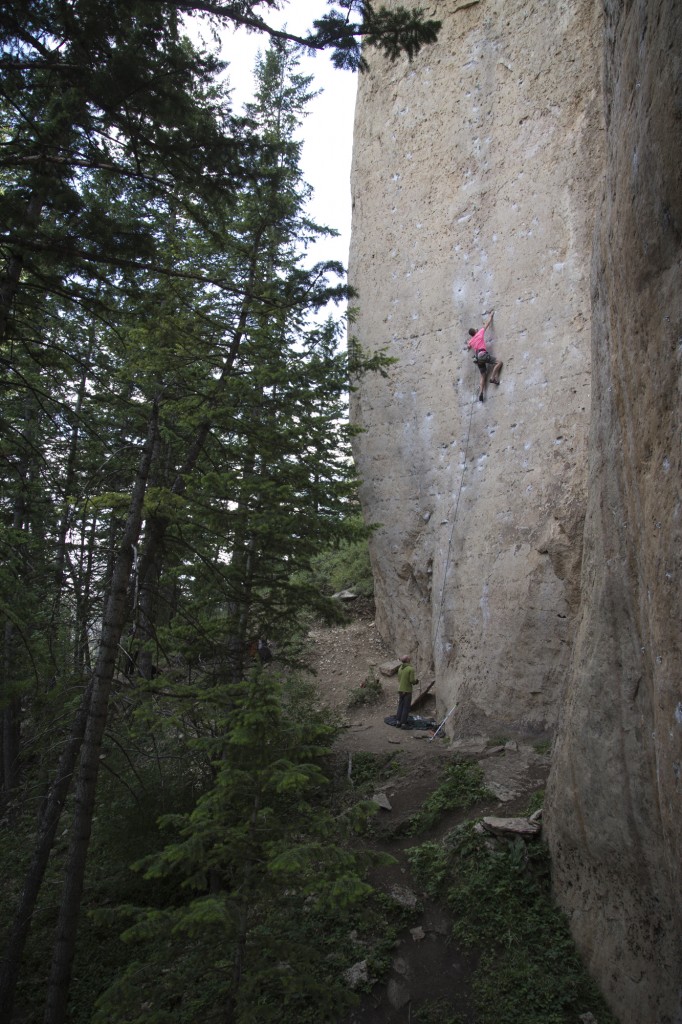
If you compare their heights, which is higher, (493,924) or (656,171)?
(656,171)

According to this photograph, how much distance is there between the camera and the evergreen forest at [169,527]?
5.74 meters

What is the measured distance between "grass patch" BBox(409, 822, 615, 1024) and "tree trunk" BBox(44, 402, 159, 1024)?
4094 millimetres

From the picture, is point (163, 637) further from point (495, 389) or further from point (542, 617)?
point (495, 389)

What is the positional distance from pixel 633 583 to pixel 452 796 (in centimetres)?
493

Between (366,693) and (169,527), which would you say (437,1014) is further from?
(366,693)

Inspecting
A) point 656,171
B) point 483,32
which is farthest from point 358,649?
point 483,32

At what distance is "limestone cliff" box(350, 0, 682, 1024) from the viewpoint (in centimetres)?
459

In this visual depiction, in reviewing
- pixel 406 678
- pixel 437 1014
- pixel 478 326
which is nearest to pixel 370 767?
pixel 406 678

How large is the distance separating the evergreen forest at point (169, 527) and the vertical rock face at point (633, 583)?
2.50 m

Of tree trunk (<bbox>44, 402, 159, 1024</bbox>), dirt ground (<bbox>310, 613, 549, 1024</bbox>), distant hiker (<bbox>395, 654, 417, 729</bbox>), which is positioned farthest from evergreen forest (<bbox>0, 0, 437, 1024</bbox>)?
distant hiker (<bbox>395, 654, 417, 729</bbox>)

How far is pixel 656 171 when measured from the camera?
4383 mm

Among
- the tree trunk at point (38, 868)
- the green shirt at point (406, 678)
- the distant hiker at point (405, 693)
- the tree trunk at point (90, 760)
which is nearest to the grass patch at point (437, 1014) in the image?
the tree trunk at point (90, 760)

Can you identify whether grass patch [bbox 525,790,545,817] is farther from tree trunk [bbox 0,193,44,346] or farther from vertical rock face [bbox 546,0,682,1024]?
tree trunk [bbox 0,193,44,346]

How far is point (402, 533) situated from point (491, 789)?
258 inches
